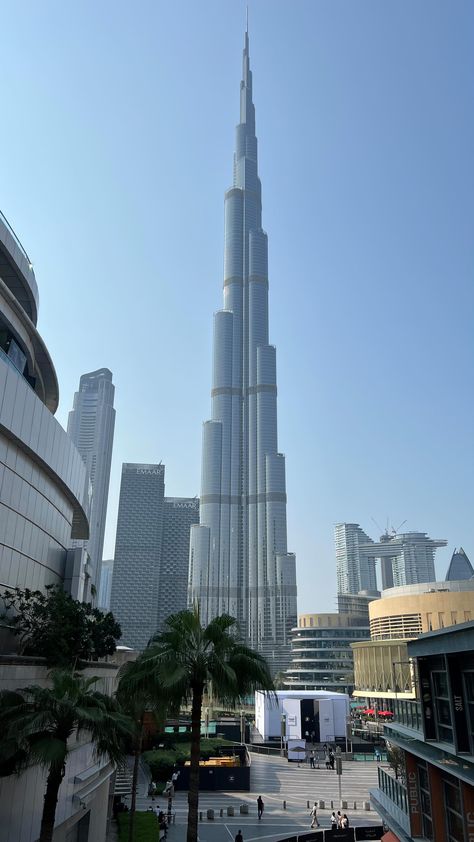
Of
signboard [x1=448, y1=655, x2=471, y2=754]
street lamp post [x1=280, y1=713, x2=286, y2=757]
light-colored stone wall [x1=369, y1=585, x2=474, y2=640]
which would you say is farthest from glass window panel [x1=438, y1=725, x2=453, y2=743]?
light-colored stone wall [x1=369, y1=585, x2=474, y2=640]

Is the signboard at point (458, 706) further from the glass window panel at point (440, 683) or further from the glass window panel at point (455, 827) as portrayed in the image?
the glass window panel at point (455, 827)

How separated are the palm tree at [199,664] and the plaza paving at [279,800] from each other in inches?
811

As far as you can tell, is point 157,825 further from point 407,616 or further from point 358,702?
point 358,702

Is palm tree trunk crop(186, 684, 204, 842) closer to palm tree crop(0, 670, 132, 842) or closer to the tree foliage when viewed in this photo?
palm tree crop(0, 670, 132, 842)

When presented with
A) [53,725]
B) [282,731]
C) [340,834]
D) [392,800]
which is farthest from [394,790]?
[282,731]

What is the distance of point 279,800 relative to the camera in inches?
1775

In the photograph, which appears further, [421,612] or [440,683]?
[421,612]

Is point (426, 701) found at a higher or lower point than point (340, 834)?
higher

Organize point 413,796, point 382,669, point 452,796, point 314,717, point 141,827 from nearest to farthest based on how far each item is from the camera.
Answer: point 452,796 < point 413,796 < point 141,827 < point 314,717 < point 382,669

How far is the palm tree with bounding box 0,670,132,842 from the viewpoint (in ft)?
42.6

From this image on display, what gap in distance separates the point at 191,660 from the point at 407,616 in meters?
115

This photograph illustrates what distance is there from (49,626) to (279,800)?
3246 centimetres

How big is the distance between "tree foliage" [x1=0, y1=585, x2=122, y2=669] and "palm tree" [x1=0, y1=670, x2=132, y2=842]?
251 inches

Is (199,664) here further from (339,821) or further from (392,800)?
(339,821)
